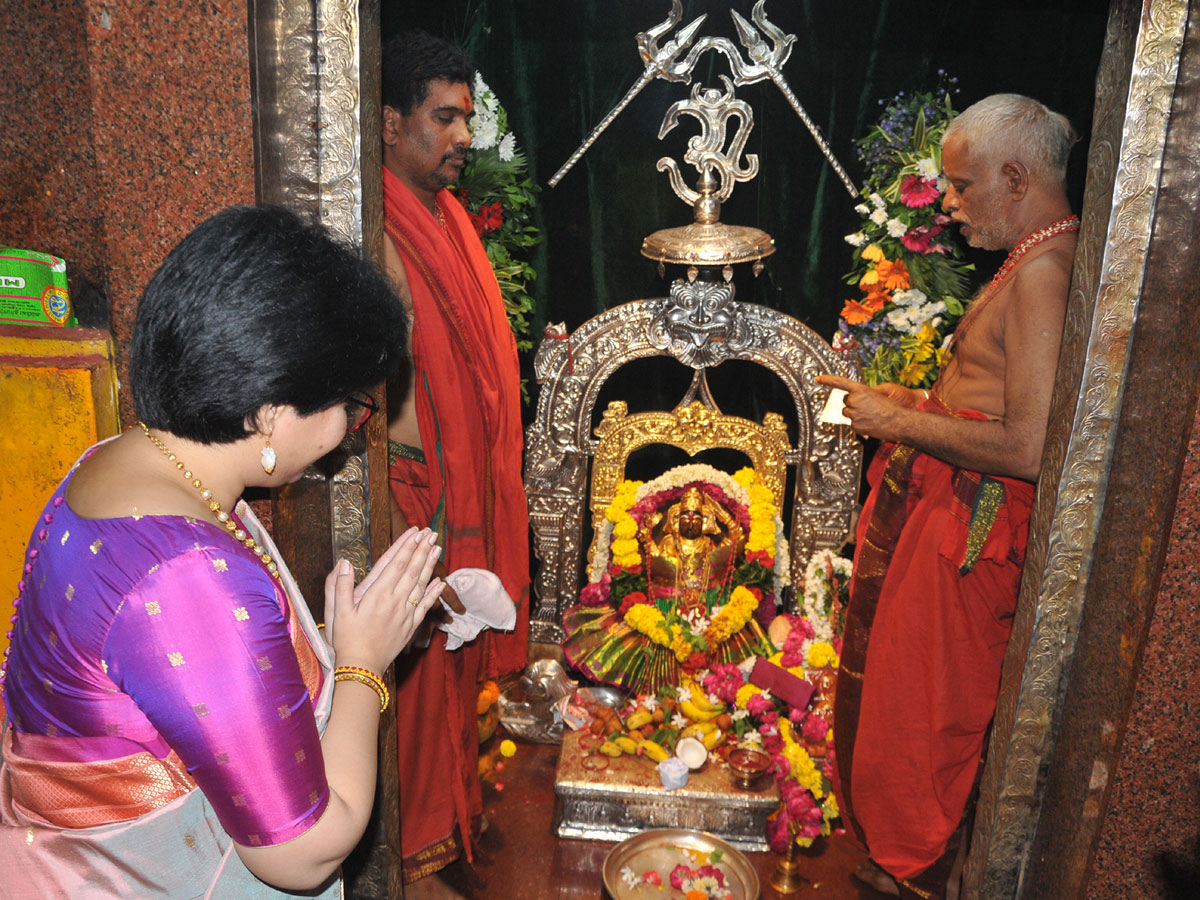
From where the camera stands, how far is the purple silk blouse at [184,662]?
1.13 metres

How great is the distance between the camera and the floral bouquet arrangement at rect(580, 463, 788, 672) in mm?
3676

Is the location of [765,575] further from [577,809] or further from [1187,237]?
[1187,237]

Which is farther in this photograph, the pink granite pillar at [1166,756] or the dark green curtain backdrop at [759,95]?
the dark green curtain backdrop at [759,95]

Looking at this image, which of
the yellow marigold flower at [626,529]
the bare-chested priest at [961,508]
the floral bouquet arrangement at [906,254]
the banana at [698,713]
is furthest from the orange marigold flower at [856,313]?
the banana at [698,713]

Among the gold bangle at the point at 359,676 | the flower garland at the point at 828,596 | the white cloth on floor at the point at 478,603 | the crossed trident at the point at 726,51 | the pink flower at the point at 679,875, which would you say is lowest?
the pink flower at the point at 679,875

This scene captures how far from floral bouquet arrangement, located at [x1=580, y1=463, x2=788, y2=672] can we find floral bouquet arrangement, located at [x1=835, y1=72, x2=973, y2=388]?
0.75 meters

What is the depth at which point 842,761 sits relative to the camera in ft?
10.6

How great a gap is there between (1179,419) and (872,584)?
1.51 meters

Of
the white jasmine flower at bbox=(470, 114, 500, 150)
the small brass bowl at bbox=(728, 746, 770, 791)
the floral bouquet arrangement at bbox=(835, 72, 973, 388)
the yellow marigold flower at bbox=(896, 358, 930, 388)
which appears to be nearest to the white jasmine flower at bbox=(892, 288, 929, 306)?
the floral bouquet arrangement at bbox=(835, 72, 973, 388)

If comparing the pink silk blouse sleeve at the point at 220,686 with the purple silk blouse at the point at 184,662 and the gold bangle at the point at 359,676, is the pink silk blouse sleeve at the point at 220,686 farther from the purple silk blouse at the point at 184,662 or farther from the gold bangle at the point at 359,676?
the gold bangle at the point at 359,676

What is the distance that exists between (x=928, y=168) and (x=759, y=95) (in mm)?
771

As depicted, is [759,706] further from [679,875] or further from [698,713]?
[679,875]

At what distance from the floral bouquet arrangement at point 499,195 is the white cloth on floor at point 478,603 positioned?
167 cm

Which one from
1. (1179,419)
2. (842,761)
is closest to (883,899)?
(842,761)
